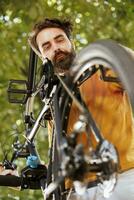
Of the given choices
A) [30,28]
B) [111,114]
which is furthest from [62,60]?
[30,28]

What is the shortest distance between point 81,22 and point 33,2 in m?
1.48

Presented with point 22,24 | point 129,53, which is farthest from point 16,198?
point 129,53

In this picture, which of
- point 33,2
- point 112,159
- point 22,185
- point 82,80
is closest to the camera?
point 112,159

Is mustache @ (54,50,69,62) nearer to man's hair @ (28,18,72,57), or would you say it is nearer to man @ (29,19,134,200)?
man @ (29,19,134,200)

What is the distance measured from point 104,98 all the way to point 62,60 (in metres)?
0.33

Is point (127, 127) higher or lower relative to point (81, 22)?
lower

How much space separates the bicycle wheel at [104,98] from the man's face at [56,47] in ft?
0.68

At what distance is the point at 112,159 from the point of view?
6.56 feet

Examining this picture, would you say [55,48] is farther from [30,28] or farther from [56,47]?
[30,28]

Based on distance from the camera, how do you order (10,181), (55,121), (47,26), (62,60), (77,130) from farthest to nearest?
(47,26)
(10,181)
(62,60)
(55,121)
(77,130)

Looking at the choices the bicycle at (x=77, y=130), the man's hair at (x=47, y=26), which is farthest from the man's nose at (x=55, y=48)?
the bicycle at (x=77, y=130)

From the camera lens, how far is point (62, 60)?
2.92m

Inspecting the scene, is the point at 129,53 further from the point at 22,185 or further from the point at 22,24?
the point at 22,24

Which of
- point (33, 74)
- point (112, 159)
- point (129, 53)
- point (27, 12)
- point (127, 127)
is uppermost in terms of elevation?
point (27, 12)
